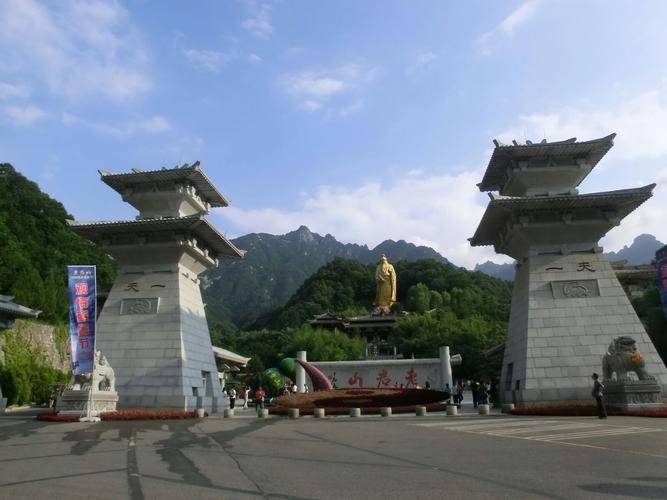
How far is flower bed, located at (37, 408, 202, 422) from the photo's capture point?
→ 16.8m

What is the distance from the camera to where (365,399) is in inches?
816

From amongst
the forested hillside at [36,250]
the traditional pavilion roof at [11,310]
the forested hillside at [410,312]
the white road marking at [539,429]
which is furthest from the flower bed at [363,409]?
the forested hillside at [36,250]

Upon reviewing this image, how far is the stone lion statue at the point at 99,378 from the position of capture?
17906 millimetres

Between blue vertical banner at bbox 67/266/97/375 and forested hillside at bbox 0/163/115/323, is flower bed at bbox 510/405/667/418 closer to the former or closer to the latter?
blue vertical banner at bbox 67/266/97/375

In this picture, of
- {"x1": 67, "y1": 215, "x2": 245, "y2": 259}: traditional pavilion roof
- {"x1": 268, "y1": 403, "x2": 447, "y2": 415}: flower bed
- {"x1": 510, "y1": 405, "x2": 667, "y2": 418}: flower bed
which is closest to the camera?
{"x1": 510, "y1": 405, "x2": 667, "y2": 418}: flower bed

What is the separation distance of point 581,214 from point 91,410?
2024 centimetres

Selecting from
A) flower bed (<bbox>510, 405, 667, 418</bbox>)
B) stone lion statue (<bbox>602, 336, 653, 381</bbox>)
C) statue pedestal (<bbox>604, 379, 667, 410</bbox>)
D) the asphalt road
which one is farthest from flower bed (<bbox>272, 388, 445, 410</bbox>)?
the asphalt road

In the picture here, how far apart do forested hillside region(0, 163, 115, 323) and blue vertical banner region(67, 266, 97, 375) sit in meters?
17.4

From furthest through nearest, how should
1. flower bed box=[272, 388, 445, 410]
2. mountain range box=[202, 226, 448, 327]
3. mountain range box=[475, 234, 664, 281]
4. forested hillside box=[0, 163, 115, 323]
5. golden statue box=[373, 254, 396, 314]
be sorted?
mountain range box=[475, 234, 664, 281]
mountain range box=[202, 226, 448, 327]
golden statue box=[373, 254, 396, 314]
forested hillside box=[0, 163, 115, 323]
flower bed box=[272, 388, 445, 410]

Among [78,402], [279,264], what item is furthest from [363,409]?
[279,264]

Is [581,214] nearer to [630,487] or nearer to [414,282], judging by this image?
[630,487]

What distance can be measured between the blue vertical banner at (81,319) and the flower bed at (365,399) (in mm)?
7428

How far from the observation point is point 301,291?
3334 inches

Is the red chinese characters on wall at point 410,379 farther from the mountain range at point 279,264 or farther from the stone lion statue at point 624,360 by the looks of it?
the mountain range at point 279,264
